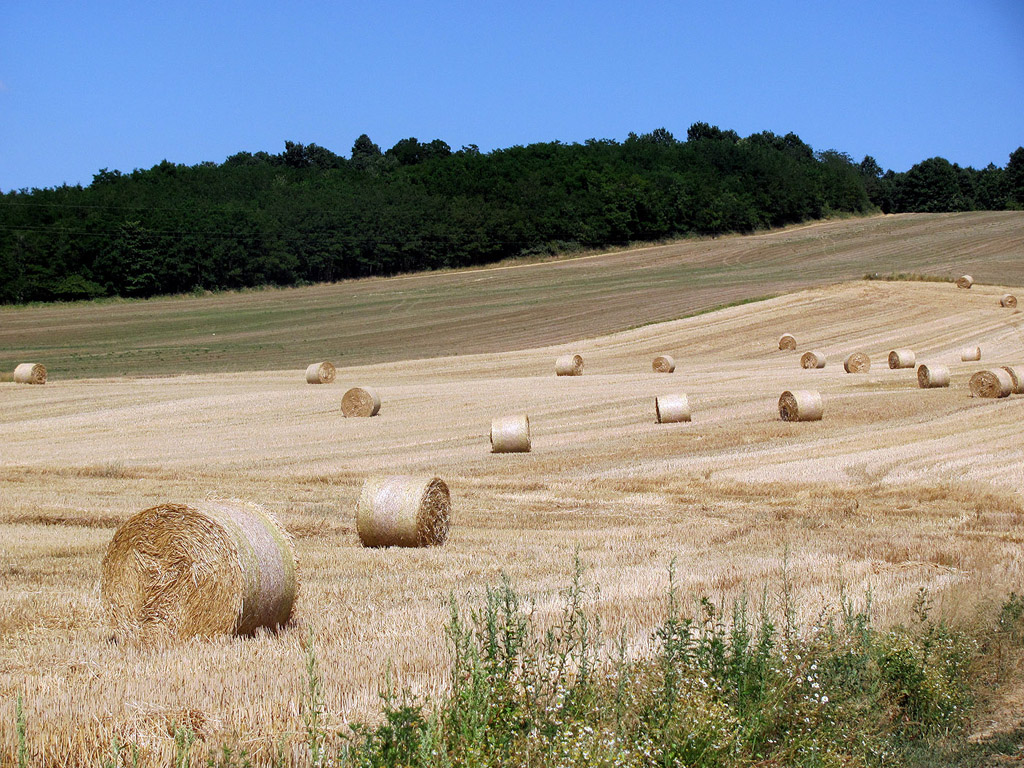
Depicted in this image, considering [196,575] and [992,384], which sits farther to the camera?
[992,384]

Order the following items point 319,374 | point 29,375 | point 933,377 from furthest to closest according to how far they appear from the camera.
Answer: point 29,375, point 319,374, point 933,377

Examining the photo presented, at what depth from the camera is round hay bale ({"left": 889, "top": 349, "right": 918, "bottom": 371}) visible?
102 feet

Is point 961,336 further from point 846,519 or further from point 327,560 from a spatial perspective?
point 327,560

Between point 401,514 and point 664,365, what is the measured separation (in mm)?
22240

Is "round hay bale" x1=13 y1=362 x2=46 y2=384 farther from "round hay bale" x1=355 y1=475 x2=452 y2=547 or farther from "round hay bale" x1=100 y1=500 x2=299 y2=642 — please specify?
"round hay bale" x1=100 y1=500 x2=299 y2=642

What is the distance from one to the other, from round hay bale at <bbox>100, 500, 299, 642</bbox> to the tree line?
67087 millimetres

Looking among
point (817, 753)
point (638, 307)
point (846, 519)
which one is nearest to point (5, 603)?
point (817, 753)

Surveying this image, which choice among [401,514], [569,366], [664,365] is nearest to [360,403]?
[569,366]

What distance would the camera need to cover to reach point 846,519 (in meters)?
11.9

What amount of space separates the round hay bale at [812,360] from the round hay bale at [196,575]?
27579mm

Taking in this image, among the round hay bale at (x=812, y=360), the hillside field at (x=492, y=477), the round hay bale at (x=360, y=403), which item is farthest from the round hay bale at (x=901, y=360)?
the round hay bale at (x=360, y=403)

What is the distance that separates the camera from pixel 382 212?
7862 cm

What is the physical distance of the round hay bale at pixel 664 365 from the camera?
32125mm

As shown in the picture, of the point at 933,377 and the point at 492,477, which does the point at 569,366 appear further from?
the point at 492,477
